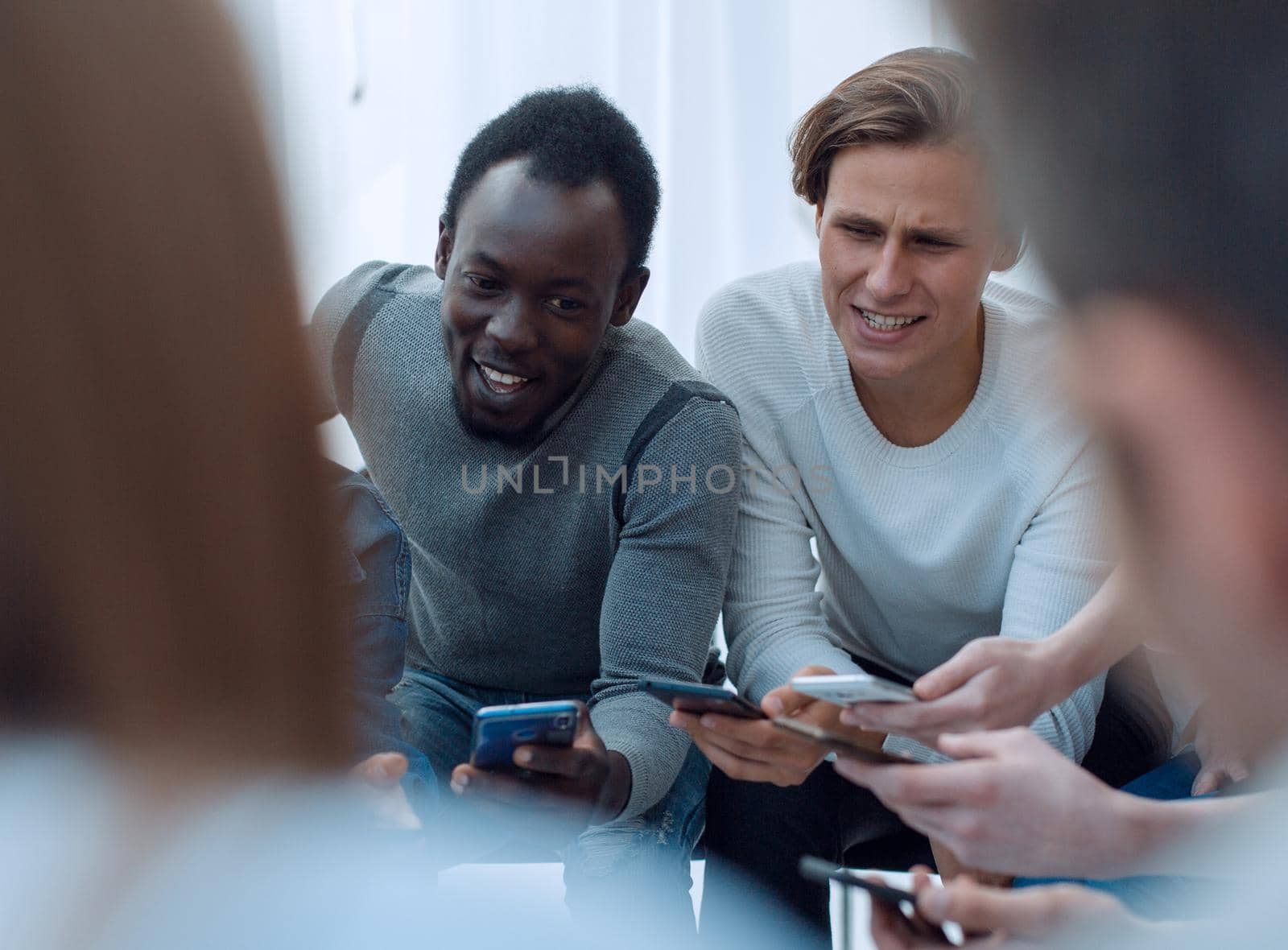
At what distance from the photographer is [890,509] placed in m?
1.33

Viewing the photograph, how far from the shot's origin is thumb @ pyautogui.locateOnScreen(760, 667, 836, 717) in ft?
3.34

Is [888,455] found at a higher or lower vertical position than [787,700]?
higher

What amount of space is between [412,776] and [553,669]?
221 mm

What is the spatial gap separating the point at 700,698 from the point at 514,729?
147mm

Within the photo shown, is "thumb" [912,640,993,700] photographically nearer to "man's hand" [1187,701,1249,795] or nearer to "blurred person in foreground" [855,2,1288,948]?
"man's hand" [1187,701,1249,795]

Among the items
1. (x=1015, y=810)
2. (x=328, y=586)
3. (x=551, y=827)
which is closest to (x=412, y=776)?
(x=551, y=827)

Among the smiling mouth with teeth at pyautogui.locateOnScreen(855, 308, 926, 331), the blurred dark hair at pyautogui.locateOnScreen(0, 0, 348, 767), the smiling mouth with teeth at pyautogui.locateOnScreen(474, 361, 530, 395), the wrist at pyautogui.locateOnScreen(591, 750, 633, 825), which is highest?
the blurred dark hair at pyautogui.locateOnScreen(0, 0, 348, 767)

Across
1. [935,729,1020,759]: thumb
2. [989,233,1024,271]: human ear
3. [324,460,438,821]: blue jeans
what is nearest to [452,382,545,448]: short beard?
[324,460,438,821]: blue jeans

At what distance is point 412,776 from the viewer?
3.91ft

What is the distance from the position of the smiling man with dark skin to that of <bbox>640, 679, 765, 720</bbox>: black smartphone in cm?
16

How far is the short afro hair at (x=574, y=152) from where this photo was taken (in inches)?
49.9

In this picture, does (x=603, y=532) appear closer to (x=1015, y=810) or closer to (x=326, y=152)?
(x=1015, y=810)

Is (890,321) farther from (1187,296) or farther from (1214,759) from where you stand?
(1187,296)

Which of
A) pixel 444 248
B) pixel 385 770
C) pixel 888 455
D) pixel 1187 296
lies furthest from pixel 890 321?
pixel 1187 296
